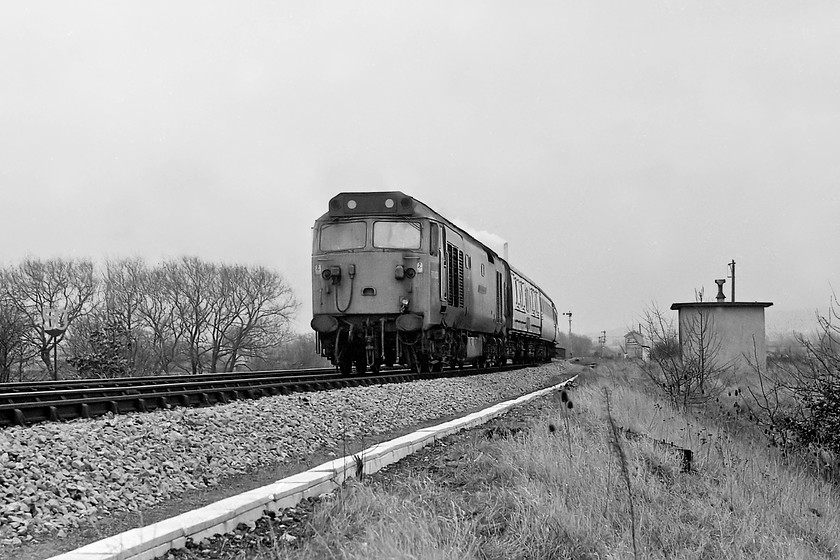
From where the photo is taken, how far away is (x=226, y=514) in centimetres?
504

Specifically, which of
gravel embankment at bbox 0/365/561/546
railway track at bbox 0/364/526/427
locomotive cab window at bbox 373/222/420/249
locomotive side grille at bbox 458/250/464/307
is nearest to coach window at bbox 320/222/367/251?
locomotive cab window at bbox 373/222/420/249

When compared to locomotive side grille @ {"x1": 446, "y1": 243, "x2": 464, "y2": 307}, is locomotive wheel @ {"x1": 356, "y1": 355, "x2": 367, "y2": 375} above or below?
below

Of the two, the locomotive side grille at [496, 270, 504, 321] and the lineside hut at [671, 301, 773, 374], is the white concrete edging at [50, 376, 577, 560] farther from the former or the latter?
the lineside hut at [671, 301, 773, 374]

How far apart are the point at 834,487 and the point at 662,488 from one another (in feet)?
14.6

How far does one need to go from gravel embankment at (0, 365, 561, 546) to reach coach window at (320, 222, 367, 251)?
5.27 m

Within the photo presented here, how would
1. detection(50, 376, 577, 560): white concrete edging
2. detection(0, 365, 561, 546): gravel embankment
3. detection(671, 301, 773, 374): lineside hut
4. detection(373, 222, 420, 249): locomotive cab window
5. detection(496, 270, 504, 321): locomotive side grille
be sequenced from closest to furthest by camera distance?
detection(50, 376, 577, 560): white concrete edging → detection(0, 365, 561, 546): gravel embankment → detection(373, 222, 420, 249): locomotive cab window → detection(496, 270, 504, 321): locomotive side grille → detection(671, 301, 773, 374): lineside hut

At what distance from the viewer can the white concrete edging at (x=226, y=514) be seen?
4223 mm

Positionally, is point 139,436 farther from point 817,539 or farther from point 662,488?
point 817,539

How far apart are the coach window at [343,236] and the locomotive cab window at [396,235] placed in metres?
0.28

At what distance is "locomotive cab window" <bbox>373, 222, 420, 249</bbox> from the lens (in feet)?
53.6

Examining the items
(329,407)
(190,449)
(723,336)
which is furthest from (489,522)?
(723,336)

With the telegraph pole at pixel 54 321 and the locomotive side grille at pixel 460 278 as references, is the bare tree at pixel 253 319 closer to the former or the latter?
the telegraph pole at pixel 54 321

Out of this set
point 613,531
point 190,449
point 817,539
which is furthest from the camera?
point 190,449

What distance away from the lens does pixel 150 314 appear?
62.2 m
